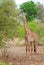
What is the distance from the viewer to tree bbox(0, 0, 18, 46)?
15714 millimetres

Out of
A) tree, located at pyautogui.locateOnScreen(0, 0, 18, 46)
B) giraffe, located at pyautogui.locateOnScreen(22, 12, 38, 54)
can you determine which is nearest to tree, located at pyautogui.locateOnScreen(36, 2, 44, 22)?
giraffe, located at pyautogui.locateOnScreen(22, 12, 38, 54)

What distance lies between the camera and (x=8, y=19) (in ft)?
52.1

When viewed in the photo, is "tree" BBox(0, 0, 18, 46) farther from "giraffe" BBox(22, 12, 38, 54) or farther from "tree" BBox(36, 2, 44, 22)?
"tree" BBox(36, 2, 44, 22)

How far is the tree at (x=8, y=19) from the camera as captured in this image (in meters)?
15.7

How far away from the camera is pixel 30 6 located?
47719mm

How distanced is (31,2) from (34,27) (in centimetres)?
2583

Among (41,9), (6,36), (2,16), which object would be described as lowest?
(6,36)

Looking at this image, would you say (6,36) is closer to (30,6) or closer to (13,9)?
(13,9)

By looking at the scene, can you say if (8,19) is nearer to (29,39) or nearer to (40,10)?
(29,39)

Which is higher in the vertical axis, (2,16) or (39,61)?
(2,16)

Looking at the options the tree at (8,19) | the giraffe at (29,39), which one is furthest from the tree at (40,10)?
the tree at (8,19)

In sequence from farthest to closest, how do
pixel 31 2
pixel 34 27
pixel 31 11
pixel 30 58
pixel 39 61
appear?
pixel 31 2 < pixel 31 11 < pixel 34 27 < pixel 30 58 < pixel 39 61

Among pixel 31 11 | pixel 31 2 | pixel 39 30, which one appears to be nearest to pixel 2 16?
pixel 39 30

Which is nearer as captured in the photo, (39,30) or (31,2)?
(39,30)
